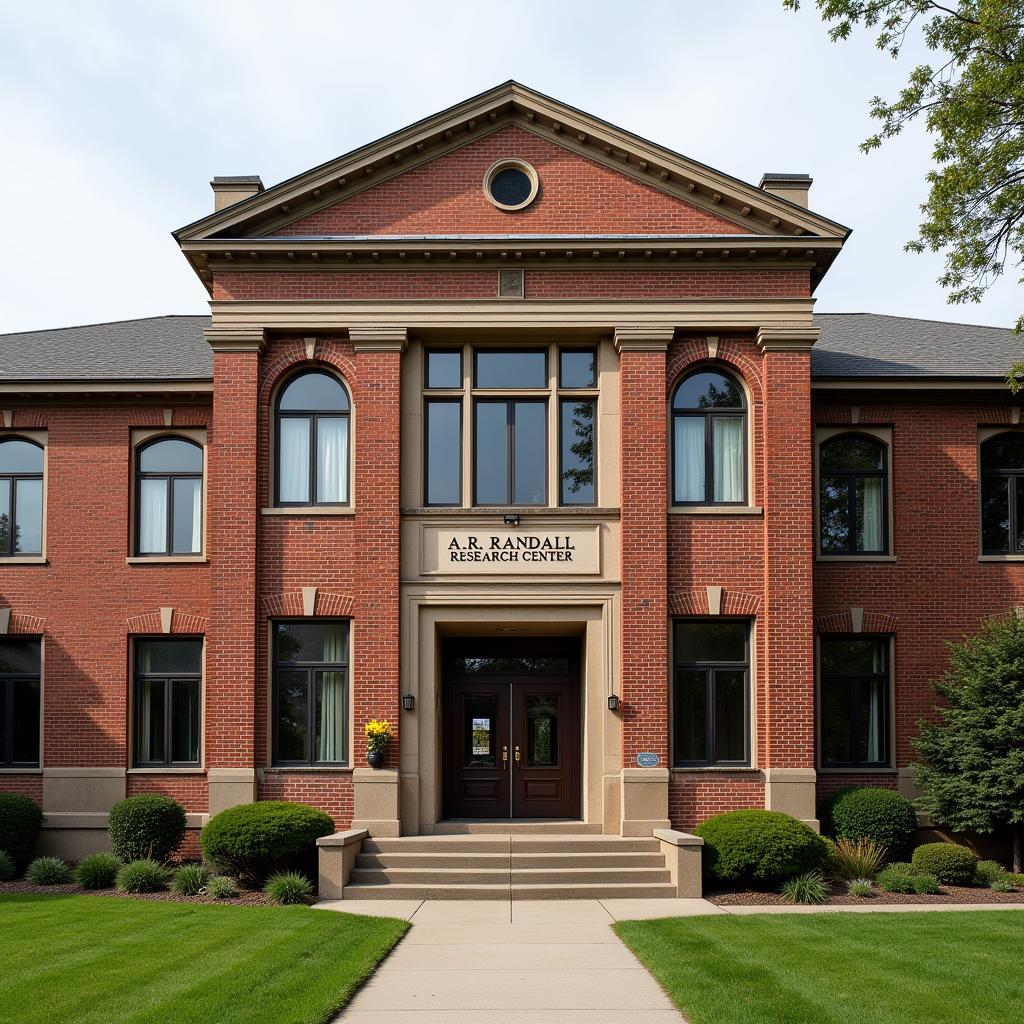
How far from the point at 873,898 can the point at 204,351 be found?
15.0m

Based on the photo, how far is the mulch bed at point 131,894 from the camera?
15.6 metres

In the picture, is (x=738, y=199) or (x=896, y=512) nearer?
(x=738, y=199)

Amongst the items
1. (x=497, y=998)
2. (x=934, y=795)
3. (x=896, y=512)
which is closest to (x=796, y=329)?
(x=896, y=512)

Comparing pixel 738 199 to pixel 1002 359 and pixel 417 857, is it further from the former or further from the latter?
pixel 417 857

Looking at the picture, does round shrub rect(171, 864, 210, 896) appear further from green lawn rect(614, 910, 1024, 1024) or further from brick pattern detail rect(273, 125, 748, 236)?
brick pattern detail rect(273, 125, 748, 236)

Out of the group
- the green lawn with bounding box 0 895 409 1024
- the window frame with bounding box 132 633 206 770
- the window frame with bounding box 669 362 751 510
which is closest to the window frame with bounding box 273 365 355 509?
the window frame with bounding box 132 633 206 770

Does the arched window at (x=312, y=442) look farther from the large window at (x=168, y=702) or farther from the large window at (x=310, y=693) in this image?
the large window at (x=168, y=702)

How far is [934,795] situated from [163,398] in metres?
14.3

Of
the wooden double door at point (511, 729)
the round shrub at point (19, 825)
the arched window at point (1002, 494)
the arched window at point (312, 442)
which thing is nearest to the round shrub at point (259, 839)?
the wooden double door at point (511, 729)

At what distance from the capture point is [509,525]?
18875 millimetres

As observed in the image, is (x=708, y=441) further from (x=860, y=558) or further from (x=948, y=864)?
(x=948, y=864)

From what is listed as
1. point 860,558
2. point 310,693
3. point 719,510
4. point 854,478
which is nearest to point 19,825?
point 310,693

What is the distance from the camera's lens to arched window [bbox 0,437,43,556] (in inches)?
816

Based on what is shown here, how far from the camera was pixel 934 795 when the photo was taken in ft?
60.3
